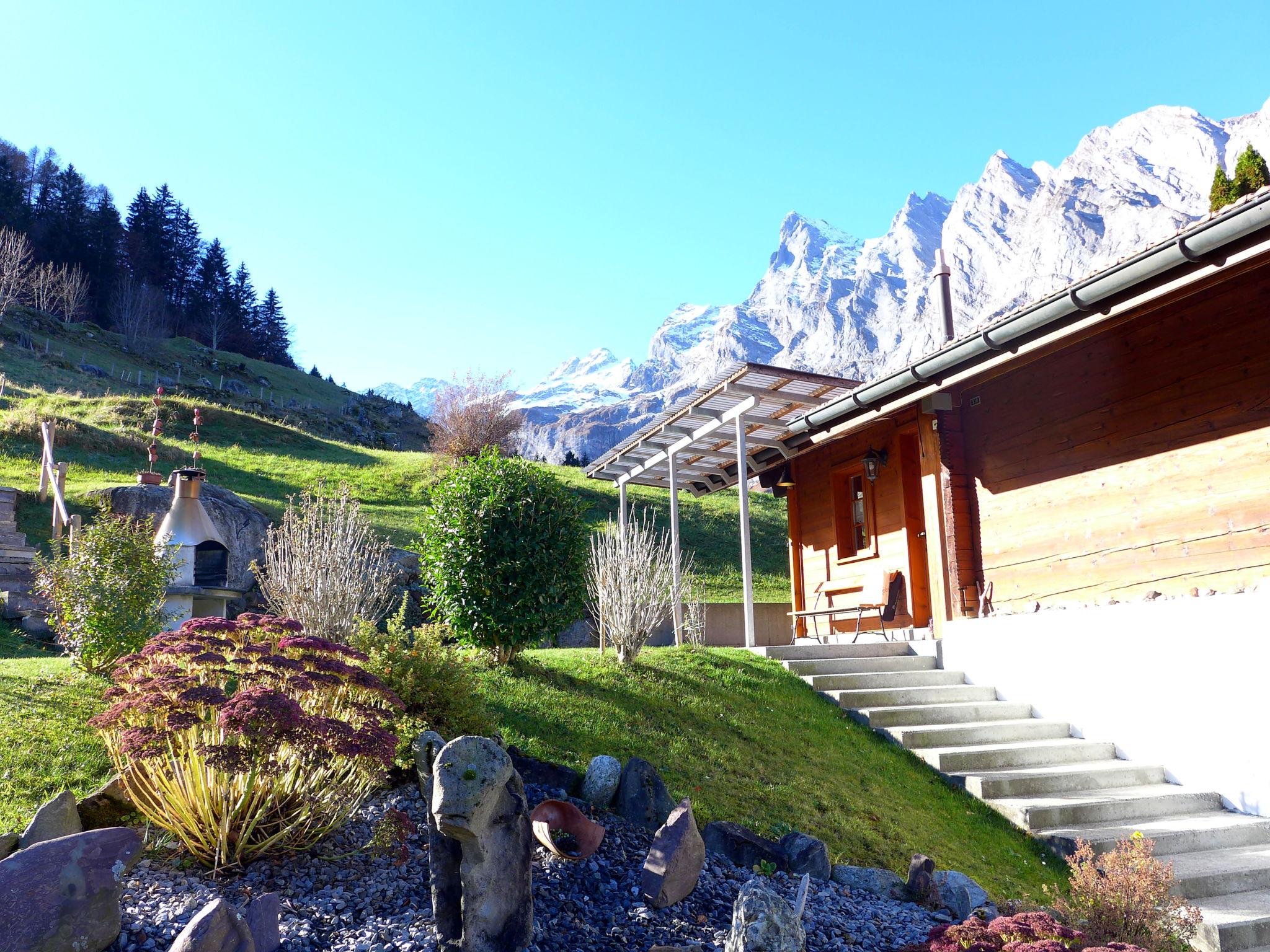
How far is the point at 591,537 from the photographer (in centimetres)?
825

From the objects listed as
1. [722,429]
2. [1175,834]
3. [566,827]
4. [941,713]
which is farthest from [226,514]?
[1175,834]

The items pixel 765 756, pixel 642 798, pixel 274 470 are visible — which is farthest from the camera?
pixel 274 470

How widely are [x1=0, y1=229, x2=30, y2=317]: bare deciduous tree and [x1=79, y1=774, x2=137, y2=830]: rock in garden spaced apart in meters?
35.6

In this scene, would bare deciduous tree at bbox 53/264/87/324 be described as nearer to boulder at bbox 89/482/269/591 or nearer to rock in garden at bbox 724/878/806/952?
boulder at bbox 89/482/269/591

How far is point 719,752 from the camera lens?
619cm

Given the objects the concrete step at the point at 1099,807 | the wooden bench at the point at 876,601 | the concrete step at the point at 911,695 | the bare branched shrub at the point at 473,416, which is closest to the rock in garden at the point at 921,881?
the concrete step at the point at 1099,807

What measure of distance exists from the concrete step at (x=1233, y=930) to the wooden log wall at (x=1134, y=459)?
253 cm

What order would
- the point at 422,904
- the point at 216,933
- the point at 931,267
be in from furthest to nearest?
the point at 931,267 < the point at 422,904 < the point at 216,933

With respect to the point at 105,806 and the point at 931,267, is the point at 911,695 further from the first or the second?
the point at 931,267

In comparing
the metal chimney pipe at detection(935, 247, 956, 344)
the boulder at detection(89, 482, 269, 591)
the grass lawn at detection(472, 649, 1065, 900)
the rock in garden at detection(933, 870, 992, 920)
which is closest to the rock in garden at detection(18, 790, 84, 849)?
the grass lawn at detection(472, 649, 1065, 900)

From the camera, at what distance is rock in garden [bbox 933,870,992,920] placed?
4.50m

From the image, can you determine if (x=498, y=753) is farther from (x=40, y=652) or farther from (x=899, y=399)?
(x=40, y=652)

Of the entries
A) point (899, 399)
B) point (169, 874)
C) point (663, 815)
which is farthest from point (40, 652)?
point (899, 399)

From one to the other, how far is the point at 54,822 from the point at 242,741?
867 mm
